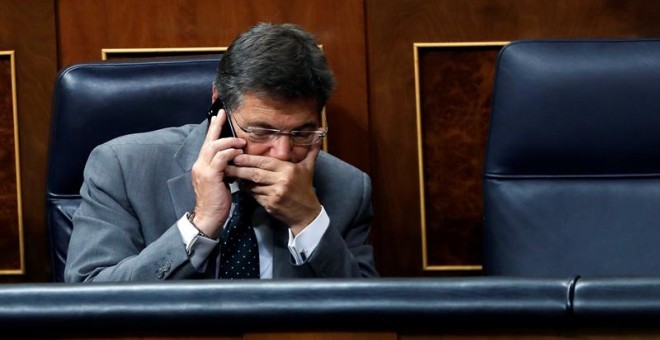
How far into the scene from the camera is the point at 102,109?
5.47ft

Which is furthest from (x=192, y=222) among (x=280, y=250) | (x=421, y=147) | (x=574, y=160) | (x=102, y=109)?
(x=421, y=147)

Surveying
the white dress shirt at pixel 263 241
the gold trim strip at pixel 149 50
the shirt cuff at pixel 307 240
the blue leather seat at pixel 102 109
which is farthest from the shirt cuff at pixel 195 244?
the gold trim strip at pixel 149 50

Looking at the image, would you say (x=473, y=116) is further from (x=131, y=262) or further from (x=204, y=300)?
(x=204, y=300)

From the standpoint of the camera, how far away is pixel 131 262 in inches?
60.1

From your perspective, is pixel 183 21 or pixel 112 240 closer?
pixel 112 240

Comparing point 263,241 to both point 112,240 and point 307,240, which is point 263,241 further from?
point 112,240

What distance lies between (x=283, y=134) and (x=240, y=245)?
16 cm

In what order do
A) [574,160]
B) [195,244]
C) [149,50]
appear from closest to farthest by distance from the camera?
[195,244] < [574,160] < [149,50]

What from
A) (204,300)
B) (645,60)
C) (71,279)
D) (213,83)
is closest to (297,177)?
(213,83)

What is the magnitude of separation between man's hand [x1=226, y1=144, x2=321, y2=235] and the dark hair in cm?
8

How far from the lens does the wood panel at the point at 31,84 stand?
2.06 metres

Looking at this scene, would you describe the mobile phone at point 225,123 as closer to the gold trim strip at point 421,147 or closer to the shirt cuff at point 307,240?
the shirt cuff at point 307,240

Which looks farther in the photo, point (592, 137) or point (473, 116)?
point (473, 116)

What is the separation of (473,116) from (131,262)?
0.77m
